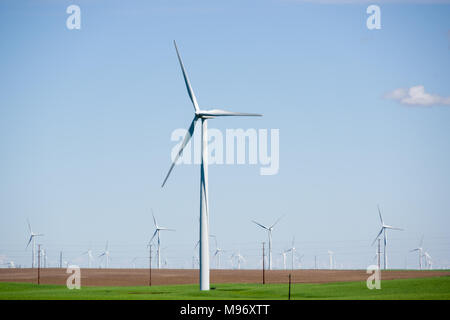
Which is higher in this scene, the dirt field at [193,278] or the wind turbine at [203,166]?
the wind turbine at [203,166]

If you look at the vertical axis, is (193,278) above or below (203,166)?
below

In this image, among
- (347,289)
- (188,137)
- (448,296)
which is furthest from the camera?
(347,289)

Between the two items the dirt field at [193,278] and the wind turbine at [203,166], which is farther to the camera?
the dirt field at [193,278]

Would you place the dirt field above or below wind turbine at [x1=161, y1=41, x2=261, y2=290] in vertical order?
below

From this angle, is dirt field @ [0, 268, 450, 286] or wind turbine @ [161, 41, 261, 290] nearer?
wind turbine @ [161, 41, 261, 290]

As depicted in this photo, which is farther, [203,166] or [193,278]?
[193,278]
